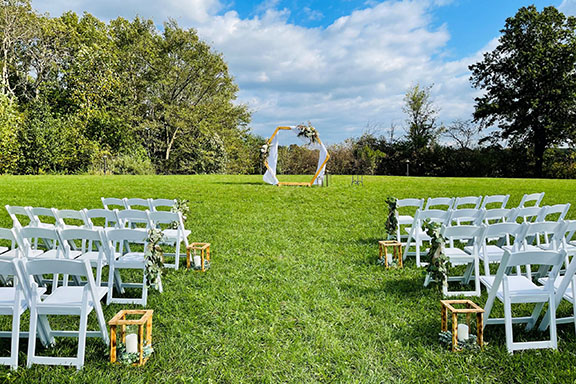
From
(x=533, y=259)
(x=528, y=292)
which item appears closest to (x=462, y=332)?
(x=528, y=292)

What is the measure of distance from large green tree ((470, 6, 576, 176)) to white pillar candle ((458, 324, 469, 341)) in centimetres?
3093

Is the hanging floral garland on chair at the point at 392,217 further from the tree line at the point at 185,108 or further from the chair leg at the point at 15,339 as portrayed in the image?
the tree line at the point at 185,108

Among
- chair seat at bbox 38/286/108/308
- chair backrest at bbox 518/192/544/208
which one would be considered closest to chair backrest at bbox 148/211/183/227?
chair seat at bbox 38/286/108/308

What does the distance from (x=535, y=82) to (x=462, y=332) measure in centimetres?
3293

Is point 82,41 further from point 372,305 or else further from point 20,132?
point 372,305

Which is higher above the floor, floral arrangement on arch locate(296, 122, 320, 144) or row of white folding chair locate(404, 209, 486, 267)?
floral arrangement on arch locate(296, 122, 320, 144)

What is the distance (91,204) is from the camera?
11.3m

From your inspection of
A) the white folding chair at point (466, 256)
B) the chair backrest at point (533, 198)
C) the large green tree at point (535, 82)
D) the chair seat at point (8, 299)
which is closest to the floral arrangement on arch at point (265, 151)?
the chair backrest at point (533, 198)

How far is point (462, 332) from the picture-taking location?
10.3 feet

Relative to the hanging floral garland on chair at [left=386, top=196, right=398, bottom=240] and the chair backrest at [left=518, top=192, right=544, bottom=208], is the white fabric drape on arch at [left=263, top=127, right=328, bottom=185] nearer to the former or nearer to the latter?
the chair backrest at [left=518, top=192, right=544, bottom=208]

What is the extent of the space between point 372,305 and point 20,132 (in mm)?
27105

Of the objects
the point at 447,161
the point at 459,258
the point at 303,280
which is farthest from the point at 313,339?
the point at 447,161

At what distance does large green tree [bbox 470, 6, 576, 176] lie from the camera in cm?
2805

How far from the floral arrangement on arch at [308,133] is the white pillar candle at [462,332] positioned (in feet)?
48.4
